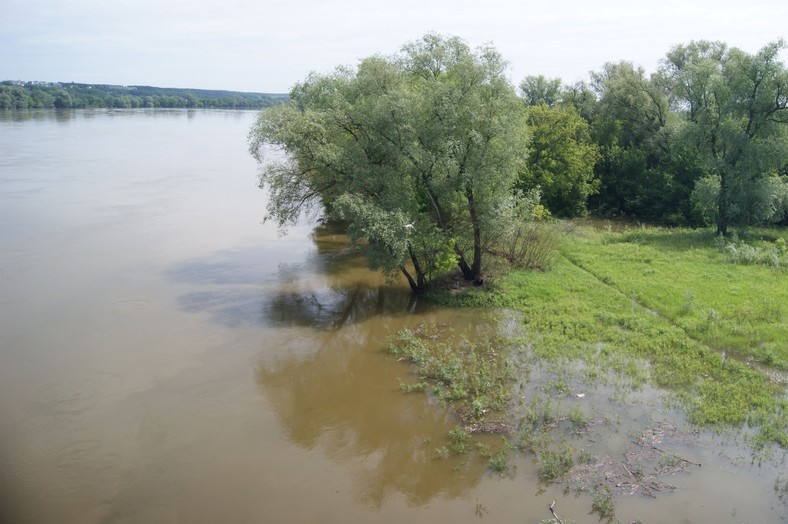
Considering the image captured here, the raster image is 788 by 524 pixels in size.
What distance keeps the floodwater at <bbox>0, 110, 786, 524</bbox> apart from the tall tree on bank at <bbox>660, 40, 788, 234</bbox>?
16.5 m

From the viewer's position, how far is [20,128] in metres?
76.3

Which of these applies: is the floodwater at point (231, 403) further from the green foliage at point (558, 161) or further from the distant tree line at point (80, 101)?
the distant tree line at point (80, 101)

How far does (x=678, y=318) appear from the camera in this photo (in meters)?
18.3

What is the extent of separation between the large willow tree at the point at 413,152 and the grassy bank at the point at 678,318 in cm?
294

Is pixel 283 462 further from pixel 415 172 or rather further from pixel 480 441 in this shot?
pixel 415 172

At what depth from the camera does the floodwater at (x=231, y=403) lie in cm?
1074

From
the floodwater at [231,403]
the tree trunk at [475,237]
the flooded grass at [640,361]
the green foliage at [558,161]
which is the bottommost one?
the floodwater at [231,403]

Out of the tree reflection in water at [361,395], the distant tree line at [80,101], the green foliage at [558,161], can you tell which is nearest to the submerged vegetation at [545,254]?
the tree reflection in water at [361,395]

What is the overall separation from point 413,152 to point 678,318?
33.6 ft

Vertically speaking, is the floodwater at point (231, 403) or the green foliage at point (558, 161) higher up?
the green foliage at point (558, 161)

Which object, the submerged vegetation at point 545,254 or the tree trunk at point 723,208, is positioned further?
the tree trunk at point 723,208

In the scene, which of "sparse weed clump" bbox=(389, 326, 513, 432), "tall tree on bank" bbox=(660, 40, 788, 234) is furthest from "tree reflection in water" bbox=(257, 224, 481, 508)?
"tall tree on bank" bbox=(660, 40, 788, 234)

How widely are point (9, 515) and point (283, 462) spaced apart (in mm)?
5090

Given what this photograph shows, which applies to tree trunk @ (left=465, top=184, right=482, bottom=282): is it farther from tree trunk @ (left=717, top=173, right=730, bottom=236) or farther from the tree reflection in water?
tree trunk @ (left=717, top=173, right=730, bottom=236)
